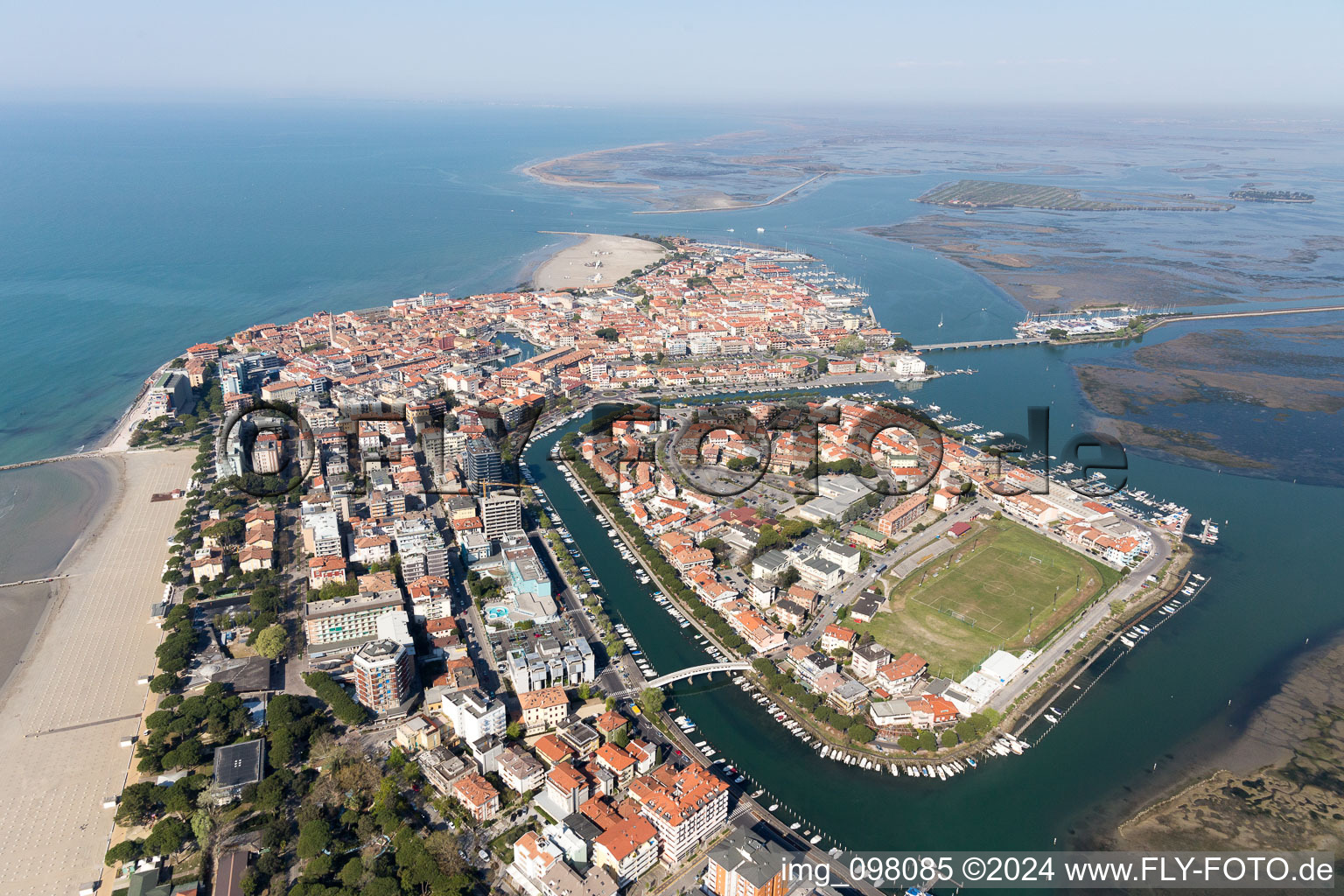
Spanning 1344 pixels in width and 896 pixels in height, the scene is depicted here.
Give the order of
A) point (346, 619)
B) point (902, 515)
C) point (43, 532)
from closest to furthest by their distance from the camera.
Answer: point (346, 619), point (43, 532), point (902, 515)

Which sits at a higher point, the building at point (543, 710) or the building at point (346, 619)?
the building at point (346, 619)

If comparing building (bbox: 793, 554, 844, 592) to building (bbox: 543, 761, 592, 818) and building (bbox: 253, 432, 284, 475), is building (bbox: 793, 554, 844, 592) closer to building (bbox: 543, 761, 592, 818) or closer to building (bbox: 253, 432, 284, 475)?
building (bbox: 543, 761, 592, 818)

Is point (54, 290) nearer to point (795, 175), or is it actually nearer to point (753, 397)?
point (753, 397)

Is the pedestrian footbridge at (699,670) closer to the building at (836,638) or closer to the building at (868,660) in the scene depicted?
the building at (836,638)

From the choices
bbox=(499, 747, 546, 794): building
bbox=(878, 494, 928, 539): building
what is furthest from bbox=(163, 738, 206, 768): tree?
bbox=(878, 494, 928, 539): building

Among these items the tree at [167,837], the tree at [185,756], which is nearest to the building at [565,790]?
the tree at [167,837]

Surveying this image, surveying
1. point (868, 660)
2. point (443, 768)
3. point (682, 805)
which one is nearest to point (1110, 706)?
point (868, 660)

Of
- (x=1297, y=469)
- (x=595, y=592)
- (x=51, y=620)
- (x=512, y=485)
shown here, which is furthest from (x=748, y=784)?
(x=1297, y=469)

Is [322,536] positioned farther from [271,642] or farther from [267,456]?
[267,456]
